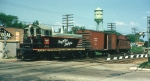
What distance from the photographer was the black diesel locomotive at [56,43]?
69.8ft

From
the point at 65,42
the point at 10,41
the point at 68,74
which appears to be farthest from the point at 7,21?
the point at 68,74

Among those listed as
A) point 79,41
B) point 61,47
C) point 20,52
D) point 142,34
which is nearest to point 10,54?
point 20,52

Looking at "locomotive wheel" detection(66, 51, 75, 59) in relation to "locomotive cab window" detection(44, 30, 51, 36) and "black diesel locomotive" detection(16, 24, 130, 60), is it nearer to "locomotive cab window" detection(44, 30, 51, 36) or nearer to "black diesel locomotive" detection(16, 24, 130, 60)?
"black diesel locomotive" detection(16, 24, 130, 60)

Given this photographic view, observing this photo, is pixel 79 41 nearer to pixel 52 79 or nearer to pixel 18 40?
pixel 18 40

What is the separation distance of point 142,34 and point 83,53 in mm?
12133

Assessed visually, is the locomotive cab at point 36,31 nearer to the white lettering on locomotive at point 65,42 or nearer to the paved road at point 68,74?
the white lettering on locomotive at point 65,42

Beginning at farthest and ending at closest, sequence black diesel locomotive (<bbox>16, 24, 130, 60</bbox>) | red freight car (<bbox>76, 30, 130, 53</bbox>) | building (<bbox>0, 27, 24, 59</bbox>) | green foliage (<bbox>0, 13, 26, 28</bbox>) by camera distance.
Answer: green foliage (<bbox>0, 13, 26, 28</bbox>) < red freight car (<bbox>76, 30, 130, 53</bbox>) < building (<bbox>0, 27, 24, 59</bbox>) < black diesel locomotive (<bbox>16, 24, 130, 60</bbox>)

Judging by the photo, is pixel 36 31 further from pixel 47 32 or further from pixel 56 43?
pixel 56 43

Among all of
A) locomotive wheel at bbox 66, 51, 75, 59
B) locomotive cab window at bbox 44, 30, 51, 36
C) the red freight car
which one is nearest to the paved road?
locomotive cab window at bbox 44, 30, 51, 36

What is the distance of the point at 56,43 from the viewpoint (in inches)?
898

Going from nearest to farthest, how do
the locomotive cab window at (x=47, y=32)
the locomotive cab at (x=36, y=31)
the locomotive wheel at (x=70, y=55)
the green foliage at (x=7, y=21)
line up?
the locomotive cab at (x=36, y=31), the locomotive cab window at (x=47, y=32), the locomotive wheel at (x=70, y=55), the green foliage at (x=7, y=21)

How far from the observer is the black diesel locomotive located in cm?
2127

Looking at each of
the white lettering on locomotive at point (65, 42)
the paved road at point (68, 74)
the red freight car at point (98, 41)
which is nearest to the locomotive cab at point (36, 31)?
the white lettering on locomotive at point (65, 42)

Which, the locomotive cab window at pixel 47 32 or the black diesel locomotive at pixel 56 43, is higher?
the locomotive cab window at pixel 47 32
